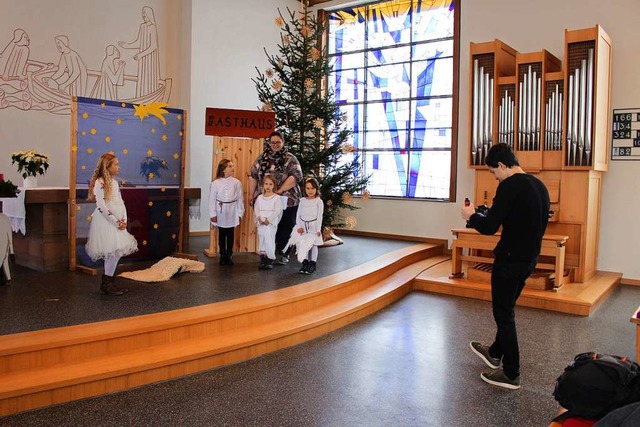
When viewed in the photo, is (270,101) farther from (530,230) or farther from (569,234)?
(530,230)

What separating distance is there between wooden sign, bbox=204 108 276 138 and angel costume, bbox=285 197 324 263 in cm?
153

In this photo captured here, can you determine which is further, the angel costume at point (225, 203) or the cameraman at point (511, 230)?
the angel costume at point (225, 203)

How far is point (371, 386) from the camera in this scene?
3.71 metres

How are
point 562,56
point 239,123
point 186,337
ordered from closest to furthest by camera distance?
1. point 186,337
2. point 239,123
3. point 562,56

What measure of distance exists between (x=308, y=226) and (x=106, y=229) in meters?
2.17

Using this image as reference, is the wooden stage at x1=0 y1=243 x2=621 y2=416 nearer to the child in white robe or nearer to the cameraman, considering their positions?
the child in white robe

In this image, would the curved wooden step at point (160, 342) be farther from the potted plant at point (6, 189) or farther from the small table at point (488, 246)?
the potted plant at point (6, 189)

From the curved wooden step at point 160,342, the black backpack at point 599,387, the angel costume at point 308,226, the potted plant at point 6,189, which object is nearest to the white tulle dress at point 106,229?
the curved wooden step at point 160,342

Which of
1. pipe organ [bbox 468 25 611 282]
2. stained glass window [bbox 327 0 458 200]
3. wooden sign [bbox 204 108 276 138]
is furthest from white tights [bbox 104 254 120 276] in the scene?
stained glass window [bbox 327 0 458 200]

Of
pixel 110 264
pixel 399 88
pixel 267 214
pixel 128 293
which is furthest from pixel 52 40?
pixel 399 88

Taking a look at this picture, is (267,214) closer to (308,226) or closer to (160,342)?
(308,226)

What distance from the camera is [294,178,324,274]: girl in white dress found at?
6.07 m

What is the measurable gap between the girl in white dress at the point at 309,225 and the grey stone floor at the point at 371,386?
1.09 metres

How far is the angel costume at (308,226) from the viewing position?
605 cm
